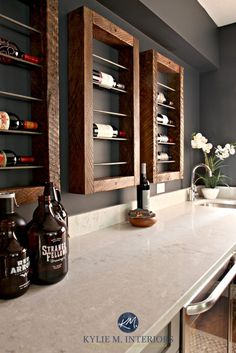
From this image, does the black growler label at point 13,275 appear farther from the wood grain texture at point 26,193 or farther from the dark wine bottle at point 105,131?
the dark wine bottle at point 105,131

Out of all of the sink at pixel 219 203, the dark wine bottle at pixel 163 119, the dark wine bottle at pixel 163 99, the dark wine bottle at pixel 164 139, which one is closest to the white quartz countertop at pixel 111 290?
the dark wine bottle at pixel 164 139

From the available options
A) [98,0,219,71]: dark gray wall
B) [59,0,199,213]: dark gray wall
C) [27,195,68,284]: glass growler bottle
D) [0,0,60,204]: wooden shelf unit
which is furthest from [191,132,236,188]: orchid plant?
[27,195,68,284]: glass growler bottle

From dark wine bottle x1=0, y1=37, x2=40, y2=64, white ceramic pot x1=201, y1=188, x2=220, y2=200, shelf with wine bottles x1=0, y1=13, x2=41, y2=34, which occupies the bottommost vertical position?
white ceramic pot x1=201, y1=188, x2=220, y2=200

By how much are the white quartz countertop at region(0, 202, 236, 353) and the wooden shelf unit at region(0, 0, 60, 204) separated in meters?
0.38

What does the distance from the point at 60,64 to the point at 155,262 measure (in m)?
1.01

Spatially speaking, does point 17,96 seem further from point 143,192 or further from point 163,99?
point 163,99

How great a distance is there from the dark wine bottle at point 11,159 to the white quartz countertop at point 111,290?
423 millimetres

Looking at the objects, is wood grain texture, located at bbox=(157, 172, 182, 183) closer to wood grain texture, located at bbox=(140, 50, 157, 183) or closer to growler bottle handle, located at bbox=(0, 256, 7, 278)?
wood grain texture, located at bbox=(140, 50, 157, 183)

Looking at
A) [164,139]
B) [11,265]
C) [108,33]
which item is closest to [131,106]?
[108,33]

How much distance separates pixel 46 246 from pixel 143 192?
99 centimetres

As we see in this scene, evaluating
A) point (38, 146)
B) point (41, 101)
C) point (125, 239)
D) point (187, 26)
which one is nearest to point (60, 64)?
point (41, 101)

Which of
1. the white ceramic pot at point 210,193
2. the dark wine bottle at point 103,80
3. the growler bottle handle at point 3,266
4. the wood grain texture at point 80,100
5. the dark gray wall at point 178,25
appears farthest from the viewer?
the white ceramic pot at point 210,193

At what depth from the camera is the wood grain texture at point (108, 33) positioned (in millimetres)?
1386

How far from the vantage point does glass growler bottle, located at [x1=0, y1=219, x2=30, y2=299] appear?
72 centimetres
